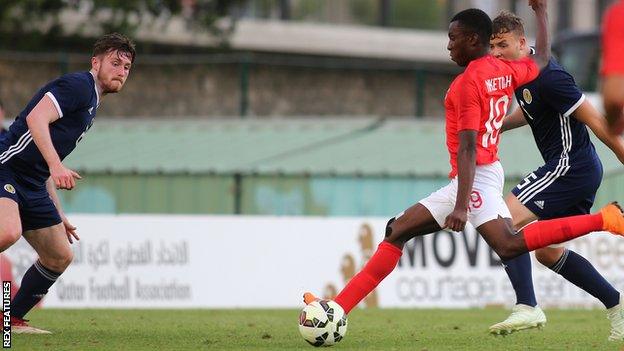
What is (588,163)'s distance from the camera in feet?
34.2

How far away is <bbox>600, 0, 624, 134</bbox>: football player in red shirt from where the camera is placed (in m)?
7.95

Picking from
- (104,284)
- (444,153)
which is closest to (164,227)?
(104,284)

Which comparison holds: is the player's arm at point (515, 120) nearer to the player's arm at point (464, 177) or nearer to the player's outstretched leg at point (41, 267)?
the player's arm at point (464, 177)

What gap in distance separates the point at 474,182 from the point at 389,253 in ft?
2.55

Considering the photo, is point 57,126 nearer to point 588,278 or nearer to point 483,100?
point 483,100

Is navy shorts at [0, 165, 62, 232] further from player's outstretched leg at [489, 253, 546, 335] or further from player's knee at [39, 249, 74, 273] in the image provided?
player's outstretched leg at [489, 253, 546, 335]

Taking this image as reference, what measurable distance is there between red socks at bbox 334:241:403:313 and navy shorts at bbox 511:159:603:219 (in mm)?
1438

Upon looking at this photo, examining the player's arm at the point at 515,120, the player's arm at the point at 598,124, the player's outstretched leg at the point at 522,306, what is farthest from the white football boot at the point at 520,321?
the player's arm at the point at 515,120

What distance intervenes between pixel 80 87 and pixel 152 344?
6.24ft

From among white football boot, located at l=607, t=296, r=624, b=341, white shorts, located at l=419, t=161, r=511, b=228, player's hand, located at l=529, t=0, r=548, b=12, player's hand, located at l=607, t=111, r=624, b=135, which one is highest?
player's hand, located at l=529, t=0, r=548, b=12

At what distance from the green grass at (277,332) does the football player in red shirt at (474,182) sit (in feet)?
2.29

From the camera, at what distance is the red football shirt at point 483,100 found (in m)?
9.27

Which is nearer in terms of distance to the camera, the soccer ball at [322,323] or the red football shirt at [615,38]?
the red football shirt at [615,38]

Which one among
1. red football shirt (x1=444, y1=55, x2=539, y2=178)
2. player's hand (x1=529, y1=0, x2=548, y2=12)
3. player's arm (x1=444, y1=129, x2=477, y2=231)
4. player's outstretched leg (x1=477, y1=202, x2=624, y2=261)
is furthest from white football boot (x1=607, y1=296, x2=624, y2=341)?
player's hand (x1=529, y1=0, x2=548, y2=12)
